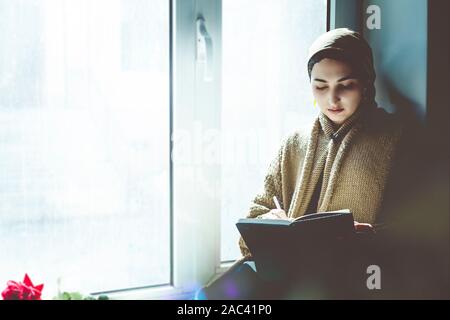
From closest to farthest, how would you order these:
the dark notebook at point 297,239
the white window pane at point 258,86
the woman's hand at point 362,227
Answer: the dark notebook at point 297,239 < the woman's hand at point 362,227 < the white window pane at point 258,86

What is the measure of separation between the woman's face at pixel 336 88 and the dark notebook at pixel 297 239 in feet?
0.99

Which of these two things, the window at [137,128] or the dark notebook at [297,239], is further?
the window at [137,128]

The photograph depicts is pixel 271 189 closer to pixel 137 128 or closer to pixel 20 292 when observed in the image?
pixel 137 128

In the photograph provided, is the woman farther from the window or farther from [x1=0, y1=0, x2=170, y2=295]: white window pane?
[x1=0, y1=0, x2=170, y2=295]: white window pane

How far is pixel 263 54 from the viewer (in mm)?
1351

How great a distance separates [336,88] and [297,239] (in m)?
0.41

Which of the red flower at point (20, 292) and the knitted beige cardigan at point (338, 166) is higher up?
the knitted beige cardigan at point (338, 166)

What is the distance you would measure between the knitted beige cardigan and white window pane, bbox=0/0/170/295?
327 millimetres

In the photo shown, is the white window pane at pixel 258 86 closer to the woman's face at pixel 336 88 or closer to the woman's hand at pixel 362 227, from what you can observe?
the woman's face at pixel 336 88

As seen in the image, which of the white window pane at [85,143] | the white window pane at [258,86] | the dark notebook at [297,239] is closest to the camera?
the dark notebook at [297,239]

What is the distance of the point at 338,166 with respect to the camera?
3.60 feet

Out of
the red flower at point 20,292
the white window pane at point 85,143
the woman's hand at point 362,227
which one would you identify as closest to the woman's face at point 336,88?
the woman's hand at point 362,227

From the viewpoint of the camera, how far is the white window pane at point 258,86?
52.0 inches

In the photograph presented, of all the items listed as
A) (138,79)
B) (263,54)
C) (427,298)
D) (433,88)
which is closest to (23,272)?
(138,79)
